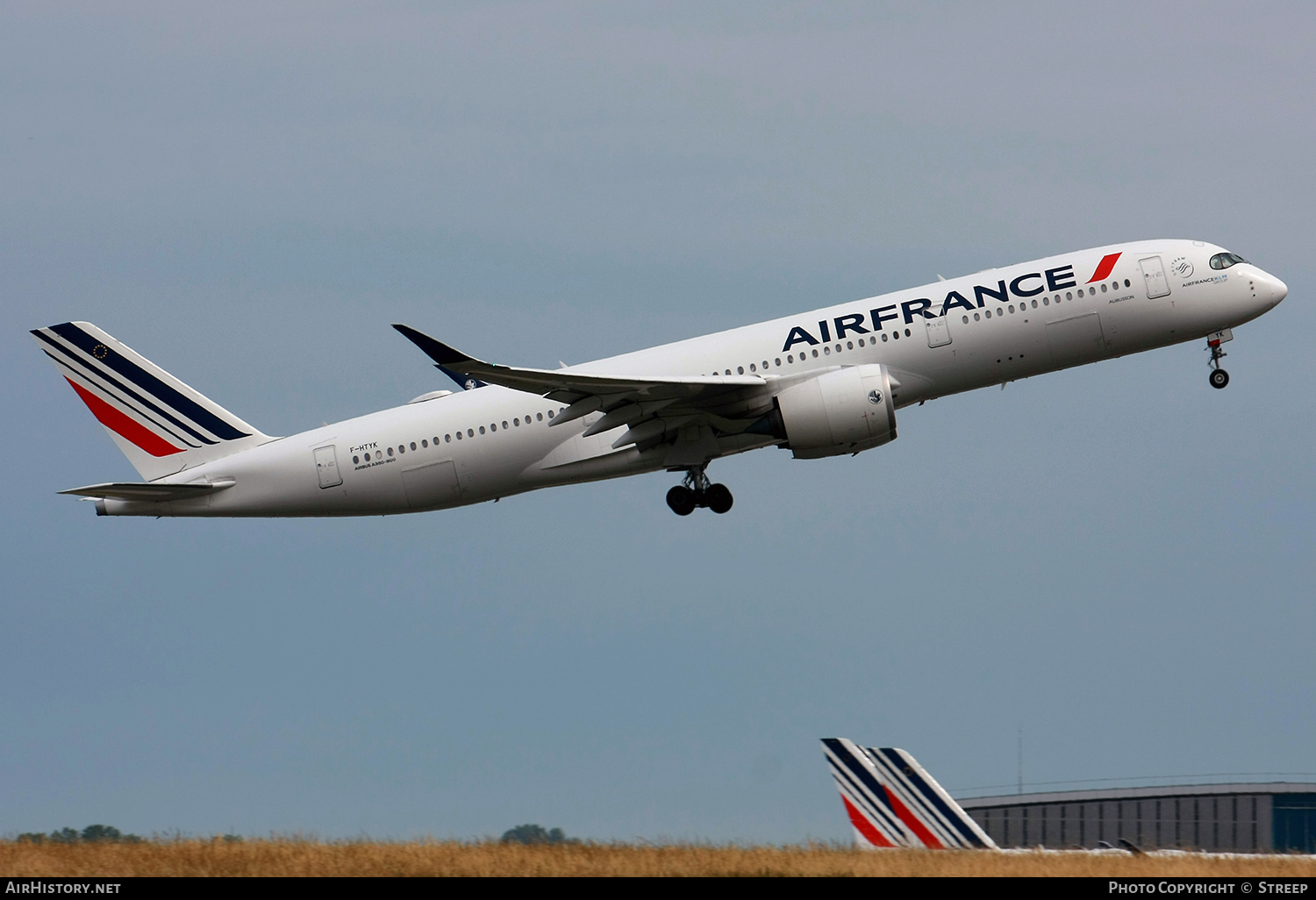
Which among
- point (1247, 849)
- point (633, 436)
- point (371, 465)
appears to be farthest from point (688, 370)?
point (1247, 849)

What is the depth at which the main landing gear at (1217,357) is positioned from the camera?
3525cm

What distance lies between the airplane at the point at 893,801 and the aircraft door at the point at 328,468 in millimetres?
Answer: 14985

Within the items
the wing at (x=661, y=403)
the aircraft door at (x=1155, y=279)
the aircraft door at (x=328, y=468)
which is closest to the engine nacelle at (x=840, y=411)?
the wing at (x=661, y=403)

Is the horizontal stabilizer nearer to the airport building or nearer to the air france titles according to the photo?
the air france titles

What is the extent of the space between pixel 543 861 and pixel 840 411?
1367cm

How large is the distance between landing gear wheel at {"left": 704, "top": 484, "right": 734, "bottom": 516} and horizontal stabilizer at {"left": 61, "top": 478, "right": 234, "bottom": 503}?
40.2 feet

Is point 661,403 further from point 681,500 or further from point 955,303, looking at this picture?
point 955,303

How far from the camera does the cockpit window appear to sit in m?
34.8

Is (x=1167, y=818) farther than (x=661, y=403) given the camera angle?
Yes

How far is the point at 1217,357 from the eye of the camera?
3569 cm

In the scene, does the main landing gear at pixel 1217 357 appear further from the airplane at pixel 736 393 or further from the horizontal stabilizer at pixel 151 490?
the horizontal stabilizer at pixel 151 490

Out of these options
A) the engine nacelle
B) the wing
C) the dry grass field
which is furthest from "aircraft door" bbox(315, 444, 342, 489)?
the dry grass field

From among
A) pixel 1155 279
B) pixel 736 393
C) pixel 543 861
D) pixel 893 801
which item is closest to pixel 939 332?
pixel 736 393
